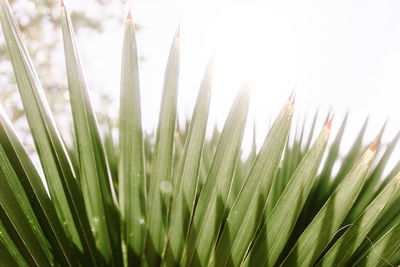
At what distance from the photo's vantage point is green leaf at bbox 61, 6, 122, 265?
657 millimetres

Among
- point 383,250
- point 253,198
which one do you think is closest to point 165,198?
point 253,198

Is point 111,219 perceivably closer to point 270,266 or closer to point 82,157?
point 82,157

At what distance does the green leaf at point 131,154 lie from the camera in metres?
0.65

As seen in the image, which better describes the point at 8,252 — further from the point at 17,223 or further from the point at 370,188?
Result: the point at 370,188

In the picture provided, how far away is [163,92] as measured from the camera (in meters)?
0.67

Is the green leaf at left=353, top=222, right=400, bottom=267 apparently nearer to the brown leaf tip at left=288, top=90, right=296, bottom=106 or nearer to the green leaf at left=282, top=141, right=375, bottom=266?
the green leaf at left=282, top=141, right=375, bottom=266

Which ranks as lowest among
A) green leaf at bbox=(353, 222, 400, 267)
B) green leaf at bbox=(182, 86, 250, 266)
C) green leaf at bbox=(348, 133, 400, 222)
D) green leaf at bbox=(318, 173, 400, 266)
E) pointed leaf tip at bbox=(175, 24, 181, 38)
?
green leaf at bbox=(353, 222, 400, 267)

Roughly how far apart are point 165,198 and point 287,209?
11.4 inches

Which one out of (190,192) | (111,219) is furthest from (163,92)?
(111,219)

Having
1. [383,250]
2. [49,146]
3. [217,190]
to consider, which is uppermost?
[49,146]

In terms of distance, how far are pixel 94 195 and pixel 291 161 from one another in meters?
0.70

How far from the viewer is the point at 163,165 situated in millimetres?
686

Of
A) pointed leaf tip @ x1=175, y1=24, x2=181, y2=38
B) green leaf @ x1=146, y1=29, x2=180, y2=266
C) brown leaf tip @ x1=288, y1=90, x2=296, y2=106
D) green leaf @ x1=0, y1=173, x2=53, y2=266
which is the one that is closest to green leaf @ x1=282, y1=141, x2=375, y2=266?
brown leaf tip @ x1=288, y1=90, x2=296, y2=106

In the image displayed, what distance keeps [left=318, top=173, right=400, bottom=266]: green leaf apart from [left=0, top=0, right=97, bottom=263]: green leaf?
55cm
